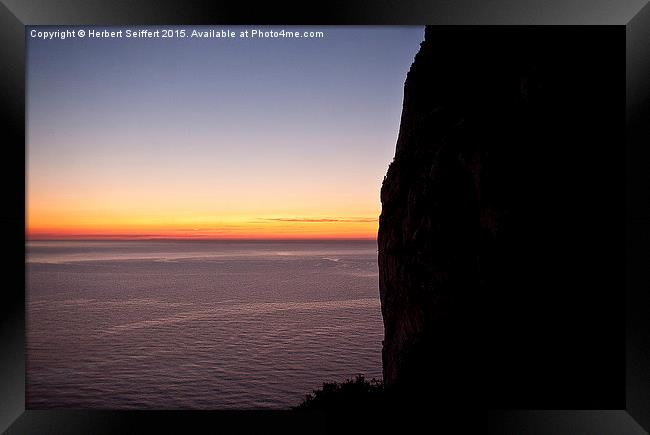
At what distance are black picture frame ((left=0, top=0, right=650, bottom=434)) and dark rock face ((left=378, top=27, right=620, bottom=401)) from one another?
9.37 feet

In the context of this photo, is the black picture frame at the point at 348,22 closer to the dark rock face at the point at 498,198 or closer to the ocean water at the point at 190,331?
the dark rock face at the point at 498,198

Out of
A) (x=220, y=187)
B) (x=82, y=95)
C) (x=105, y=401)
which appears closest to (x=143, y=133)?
(x=82, y=95)

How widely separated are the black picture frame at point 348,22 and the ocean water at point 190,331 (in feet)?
34.3

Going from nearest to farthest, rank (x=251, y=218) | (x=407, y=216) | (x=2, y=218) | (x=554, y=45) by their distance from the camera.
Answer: (x=2, y=218) → (x=554, y=45) → (x=407, y=216) → (x=251, y=218)

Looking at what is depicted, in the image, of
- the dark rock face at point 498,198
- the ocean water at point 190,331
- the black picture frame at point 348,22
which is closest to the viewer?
the black picture frame at point 348,22

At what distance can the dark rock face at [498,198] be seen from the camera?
25.6 feet

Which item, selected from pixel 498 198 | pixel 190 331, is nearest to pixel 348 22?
pixel 498 198

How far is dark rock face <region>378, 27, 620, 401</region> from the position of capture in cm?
781

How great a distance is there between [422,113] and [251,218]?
77638 millimetres

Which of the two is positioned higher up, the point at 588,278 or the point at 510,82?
the point at 510,82

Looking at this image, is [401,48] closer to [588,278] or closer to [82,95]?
[82,95]

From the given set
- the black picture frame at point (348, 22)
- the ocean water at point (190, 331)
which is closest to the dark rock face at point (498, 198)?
the black picture frame at point (348, 22)

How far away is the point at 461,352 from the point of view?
8438 millimetres

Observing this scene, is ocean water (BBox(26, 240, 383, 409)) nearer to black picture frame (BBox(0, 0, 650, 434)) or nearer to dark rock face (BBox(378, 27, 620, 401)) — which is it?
black picture frame (BBox(0, 0, 650, 434))
